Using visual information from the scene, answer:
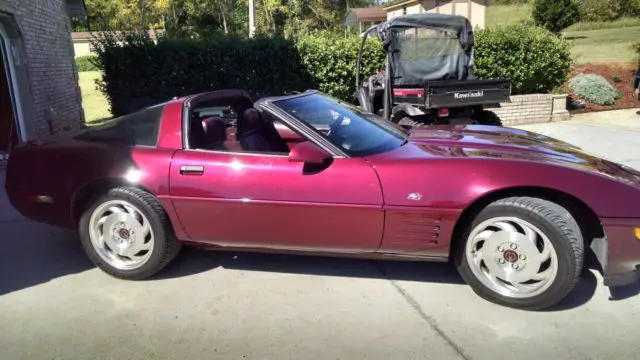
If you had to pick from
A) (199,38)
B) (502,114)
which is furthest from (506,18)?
(199,38)

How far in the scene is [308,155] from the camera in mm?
3328

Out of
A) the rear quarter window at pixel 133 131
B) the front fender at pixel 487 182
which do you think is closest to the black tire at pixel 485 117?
the front fender at pixel 487 182

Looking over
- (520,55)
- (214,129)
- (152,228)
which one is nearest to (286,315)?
(152,228)

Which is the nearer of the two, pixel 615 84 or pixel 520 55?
pixel 520 55

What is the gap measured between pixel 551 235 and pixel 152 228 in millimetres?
2618

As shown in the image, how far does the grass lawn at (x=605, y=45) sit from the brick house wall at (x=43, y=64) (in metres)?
12.7

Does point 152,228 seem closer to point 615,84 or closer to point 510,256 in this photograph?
point 510,256

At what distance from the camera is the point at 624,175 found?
339 centimetres

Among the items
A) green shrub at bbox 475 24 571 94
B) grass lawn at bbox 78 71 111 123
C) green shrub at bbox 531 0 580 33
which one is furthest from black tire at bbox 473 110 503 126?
green shrub at bbox 531 0 580 33

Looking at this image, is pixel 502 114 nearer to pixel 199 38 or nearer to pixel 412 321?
pixel 199 38

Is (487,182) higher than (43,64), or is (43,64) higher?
(43,64)

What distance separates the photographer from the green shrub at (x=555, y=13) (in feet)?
76.7

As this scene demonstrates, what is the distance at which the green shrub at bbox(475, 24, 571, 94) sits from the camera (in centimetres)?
1174

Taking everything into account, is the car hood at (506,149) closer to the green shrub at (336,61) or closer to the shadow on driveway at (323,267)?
the shadow on driveway at (323,267)
